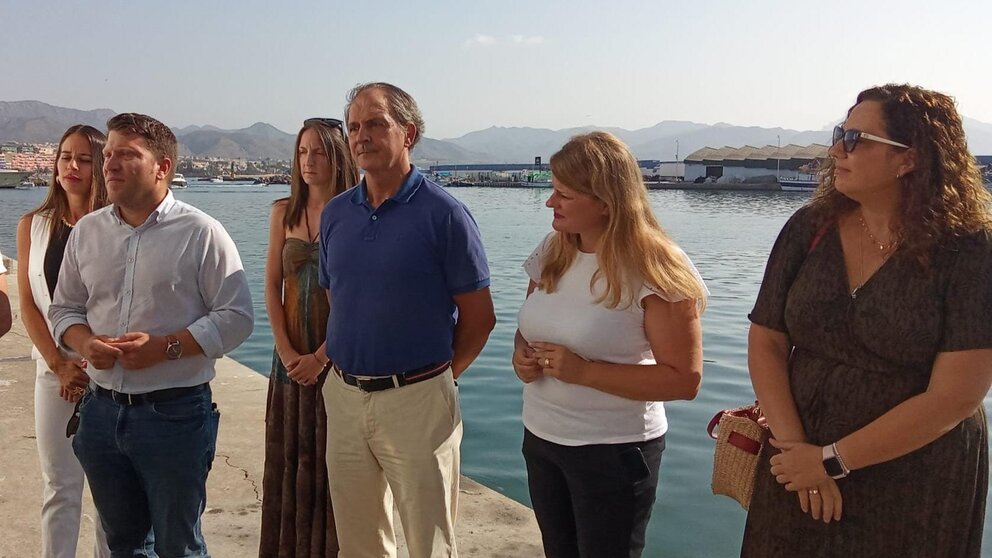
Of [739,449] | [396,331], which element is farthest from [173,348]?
[739,449]

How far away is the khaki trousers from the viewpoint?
2424mm

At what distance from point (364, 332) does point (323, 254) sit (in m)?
0.47

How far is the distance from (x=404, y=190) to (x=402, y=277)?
0.30m

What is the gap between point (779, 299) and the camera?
2.00 meters

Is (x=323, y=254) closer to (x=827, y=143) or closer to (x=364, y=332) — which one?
(x=364, y=332)

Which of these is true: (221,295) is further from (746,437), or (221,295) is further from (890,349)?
(890,349)

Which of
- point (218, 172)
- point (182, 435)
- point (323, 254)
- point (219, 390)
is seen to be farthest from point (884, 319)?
point (218, 172)

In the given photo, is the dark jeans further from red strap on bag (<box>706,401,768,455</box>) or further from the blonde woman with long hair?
red strap on bag (<box>706,401,768,455</box>)

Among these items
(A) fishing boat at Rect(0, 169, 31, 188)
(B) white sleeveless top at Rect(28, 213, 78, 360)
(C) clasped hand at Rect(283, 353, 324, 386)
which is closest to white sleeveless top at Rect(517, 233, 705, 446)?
(C) clasped hand at Rect(283, 353, 324, 386)

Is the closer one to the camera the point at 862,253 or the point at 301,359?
the point at 862,253

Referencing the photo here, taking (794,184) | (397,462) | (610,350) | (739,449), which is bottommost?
(397,462)

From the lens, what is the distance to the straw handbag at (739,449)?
2.09 metres

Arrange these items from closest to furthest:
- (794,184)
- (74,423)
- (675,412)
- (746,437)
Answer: (746,437), (74,423), (675,412), (794,184)

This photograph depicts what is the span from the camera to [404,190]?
249 centimetres
